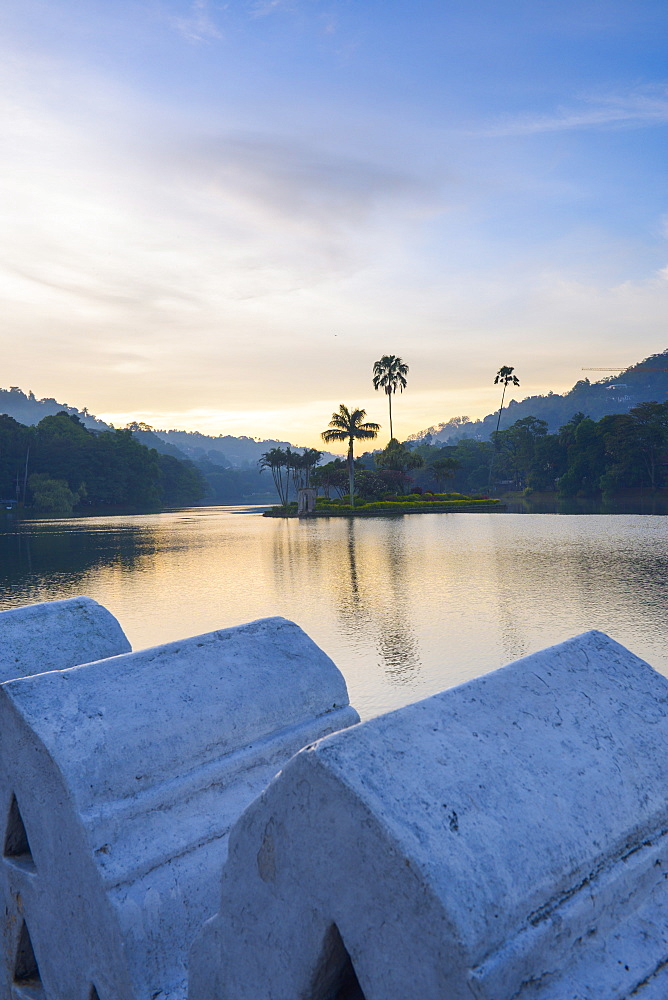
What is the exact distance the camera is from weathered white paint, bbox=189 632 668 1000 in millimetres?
1335

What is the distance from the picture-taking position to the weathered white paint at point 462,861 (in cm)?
133

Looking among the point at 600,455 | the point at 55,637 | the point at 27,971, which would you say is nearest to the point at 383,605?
the point at 55,637

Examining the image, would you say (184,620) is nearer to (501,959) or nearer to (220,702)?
(220,702)

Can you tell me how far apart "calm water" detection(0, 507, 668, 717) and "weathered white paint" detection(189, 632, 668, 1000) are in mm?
6011

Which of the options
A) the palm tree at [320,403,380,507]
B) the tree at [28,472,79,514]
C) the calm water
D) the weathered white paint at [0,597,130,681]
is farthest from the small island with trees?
the weathered white paint at [0,597,130,681]

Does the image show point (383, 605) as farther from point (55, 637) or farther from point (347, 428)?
point (347, 428)

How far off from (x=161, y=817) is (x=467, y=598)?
12.4 metres

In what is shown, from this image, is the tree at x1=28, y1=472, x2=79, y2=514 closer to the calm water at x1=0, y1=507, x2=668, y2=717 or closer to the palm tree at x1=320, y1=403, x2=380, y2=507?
the palm tree at x1=320, y1=403, x2=380, y2=507

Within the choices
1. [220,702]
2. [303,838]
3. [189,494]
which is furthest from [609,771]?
[189,494]

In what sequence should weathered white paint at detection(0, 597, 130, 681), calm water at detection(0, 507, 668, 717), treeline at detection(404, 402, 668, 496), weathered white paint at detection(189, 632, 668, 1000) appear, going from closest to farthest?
weathered white paint at detection(189, 632, 668, 1000)
weathered white paint at detection(0, 597, 130, 681)
calm water at detection(0, 507, 668, 717)
treeline at detection(404, 402, 668, 496)

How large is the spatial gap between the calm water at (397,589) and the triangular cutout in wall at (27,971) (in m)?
5.07

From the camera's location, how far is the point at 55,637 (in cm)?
332

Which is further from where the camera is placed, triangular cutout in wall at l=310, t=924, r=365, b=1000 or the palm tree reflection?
the palm tree reflection

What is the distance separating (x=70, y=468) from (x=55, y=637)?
3501 inches
